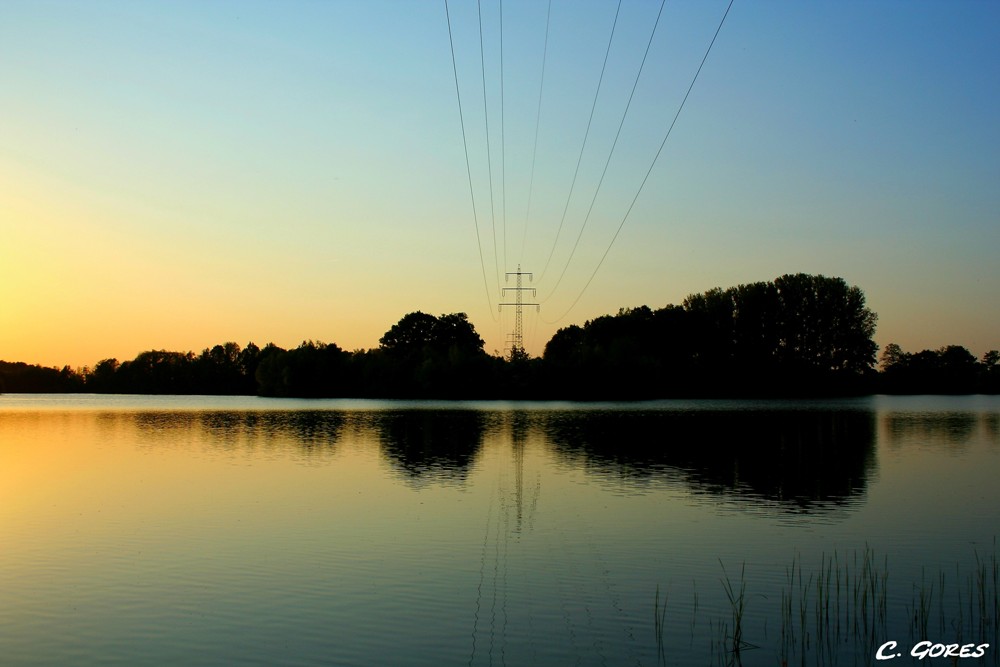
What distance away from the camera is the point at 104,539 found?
17.2 m

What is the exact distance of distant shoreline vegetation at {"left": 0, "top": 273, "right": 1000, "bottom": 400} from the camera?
109062mm

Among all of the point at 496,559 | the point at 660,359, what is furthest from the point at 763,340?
the point at 496,559

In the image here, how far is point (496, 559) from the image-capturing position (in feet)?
51.2

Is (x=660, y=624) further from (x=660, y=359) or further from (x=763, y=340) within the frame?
(x=763, y=340)

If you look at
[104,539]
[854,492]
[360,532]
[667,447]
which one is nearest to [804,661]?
[360,532]

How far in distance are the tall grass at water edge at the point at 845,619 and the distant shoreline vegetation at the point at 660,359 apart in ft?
308

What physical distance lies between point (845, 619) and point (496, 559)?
6.25 m

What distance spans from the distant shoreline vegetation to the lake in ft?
243

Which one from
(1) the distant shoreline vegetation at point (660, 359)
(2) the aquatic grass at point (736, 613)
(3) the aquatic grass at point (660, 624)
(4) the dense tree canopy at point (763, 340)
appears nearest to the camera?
(3) the aquatic grass at point (660, 624)

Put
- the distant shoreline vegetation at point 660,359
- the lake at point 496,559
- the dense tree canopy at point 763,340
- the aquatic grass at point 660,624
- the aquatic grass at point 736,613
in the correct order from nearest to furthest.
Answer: the aquatic grass at point 660,624
the aquatic grass at point 736,613
the lake at point 496,559
the distant shoreline vegetation at point 660,359
the dense tree canopy at point 763,340

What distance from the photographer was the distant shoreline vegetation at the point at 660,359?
109062 millimetres

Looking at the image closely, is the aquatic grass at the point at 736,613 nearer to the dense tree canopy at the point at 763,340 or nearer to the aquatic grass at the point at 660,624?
the aquatic grass at the point at 660,624

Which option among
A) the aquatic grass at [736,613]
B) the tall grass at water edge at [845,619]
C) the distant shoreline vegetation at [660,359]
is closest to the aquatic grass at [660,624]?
the tall grass at water edge at [845,619]

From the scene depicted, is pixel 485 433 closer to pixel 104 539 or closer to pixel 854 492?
pixel 854 492
